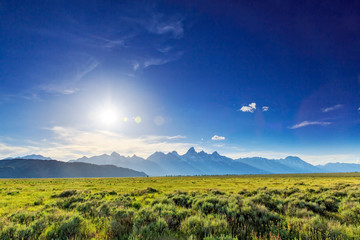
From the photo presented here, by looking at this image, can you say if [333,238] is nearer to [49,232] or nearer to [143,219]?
[143,219]

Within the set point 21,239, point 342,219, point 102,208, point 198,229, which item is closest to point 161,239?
point 198,229

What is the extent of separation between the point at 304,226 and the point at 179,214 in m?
5.95

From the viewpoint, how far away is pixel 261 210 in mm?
9922

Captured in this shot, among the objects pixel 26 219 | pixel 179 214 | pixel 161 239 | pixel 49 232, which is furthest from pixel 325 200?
pixel 26 219

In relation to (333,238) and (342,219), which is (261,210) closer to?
(333,238)

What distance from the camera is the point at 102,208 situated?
11.4 m

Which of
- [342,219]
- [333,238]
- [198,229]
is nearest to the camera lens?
[333,238]

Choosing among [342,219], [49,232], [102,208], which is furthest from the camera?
[102,208]

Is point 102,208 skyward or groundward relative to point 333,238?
groundward

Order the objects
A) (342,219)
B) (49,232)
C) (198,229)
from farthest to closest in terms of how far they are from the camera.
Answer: (342,219) < (198,229) < (49,232)

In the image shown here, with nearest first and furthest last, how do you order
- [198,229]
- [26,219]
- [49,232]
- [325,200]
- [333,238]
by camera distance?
[333,238] → [49,232] → [198,229] → [26,219] → [325,200]

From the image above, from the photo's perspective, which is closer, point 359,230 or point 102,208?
point 359,230

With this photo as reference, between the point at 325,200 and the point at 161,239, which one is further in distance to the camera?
the point at 325,200

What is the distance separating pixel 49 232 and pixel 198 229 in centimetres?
621
